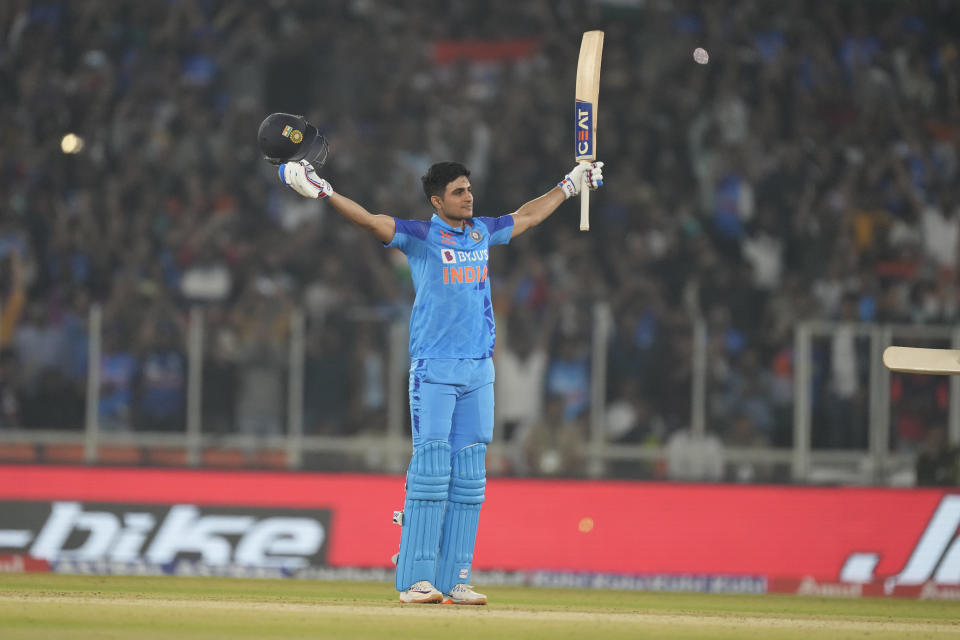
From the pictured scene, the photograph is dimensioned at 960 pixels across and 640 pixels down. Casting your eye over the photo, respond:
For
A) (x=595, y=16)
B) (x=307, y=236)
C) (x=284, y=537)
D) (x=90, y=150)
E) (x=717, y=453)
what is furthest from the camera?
(x=595, y=16)

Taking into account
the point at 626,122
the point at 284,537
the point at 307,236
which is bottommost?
the point at 284,537

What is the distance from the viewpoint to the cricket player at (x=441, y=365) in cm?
810

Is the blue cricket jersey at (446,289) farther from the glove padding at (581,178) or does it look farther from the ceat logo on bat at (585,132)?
the ceat logo on bat at (585,132)

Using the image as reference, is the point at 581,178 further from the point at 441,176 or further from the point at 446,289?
the point at 446,289

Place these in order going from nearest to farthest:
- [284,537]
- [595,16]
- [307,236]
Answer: [284,537] → [307,236] → [595,16]

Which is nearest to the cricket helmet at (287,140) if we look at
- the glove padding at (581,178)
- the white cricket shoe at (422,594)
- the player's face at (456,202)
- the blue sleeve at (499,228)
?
the player's face at (456,202)

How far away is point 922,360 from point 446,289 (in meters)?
2.70

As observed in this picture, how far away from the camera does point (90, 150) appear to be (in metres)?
18.0

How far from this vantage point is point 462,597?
325 inches

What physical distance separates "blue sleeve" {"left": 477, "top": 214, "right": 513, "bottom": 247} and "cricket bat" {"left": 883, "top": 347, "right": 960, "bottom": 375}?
2225 mm

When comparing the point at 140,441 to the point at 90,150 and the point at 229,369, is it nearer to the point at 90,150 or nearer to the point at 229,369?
the point at 229,369

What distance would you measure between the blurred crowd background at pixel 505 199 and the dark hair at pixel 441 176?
17.7ft

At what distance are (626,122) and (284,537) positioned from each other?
777 centimetres

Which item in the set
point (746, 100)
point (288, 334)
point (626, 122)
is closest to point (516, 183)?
point (626, 122)
